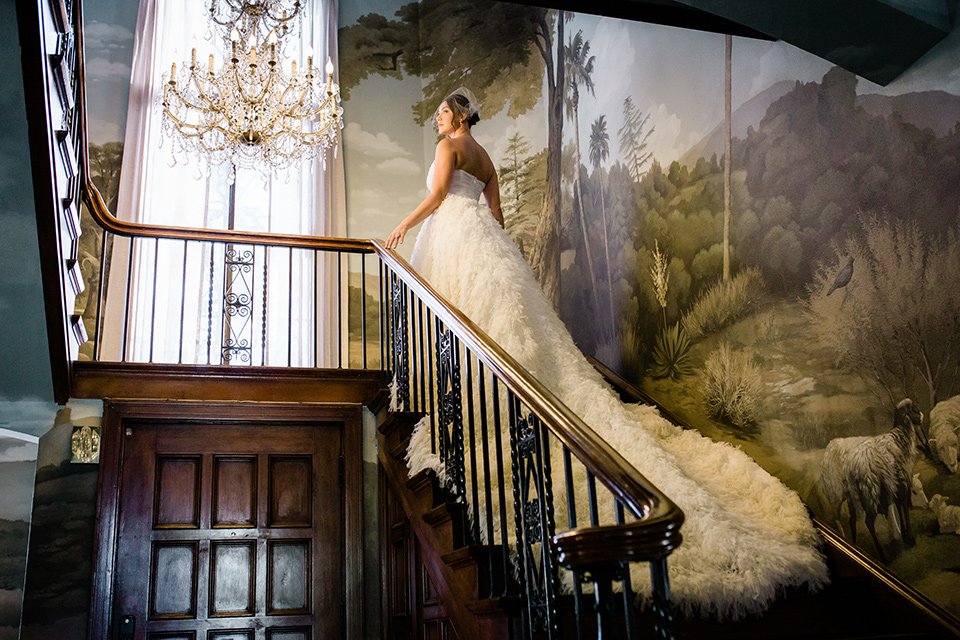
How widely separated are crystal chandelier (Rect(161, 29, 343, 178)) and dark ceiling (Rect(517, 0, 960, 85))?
356 centimetres

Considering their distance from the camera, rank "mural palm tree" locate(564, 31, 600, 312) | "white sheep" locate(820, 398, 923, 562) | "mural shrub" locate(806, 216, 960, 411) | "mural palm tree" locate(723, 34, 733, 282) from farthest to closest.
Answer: "mural palm tree" locate(564, 31, 600, 312) < "mural palm tree" locate(723, 34, 733, 282) < "white sheep" locate(820, 398, 923, 562) < "mural shrub" locate(806, 216, 960, 411)

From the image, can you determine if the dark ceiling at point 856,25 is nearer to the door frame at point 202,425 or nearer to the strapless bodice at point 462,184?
the strapless bodice at point 462,184

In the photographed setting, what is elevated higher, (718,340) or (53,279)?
(53,279)

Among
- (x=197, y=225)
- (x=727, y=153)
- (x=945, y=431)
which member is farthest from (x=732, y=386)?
(x=197, y=225)

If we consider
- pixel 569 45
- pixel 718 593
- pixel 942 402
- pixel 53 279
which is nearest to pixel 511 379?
pixel 718 593

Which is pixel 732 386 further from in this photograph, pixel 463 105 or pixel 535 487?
pixel 463 105

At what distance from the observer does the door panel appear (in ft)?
13.9

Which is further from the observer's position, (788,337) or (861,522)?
(788,337)

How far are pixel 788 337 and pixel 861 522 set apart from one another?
852 millimetres

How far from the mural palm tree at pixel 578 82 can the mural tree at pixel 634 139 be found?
2.15ft

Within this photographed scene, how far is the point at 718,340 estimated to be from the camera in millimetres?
4168

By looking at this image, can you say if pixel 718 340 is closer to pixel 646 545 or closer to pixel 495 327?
pixel 495 327

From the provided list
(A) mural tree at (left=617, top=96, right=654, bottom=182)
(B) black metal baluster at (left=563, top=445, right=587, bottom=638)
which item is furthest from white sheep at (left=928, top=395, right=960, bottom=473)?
(A) mural tree at (left=617, top=96, right=654, bottom=182)

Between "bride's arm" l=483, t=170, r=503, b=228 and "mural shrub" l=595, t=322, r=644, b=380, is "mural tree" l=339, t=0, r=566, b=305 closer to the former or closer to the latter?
"mural shrub" l=595, t=322, r=644, b=380
